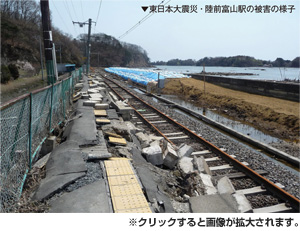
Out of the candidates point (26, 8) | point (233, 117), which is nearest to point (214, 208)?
point (233, 117)

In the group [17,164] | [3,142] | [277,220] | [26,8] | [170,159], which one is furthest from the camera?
[26,8]

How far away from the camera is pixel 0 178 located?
367 cm

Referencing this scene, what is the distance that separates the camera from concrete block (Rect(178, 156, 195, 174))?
20.4 feet

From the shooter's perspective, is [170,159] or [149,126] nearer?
[170,159]

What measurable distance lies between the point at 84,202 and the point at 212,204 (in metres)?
2.36

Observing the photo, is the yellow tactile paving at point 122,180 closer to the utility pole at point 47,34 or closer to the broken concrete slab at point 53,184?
the broken concrete slab at point 53,184

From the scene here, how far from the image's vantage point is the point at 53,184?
4.18 meters

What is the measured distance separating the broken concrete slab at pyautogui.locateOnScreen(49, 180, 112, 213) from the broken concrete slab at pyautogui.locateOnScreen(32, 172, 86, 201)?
0.62ft

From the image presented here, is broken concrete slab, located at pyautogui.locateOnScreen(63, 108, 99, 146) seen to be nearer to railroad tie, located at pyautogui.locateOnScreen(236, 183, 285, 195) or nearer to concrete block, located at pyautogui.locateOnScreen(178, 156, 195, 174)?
concrete block, located at pyautogui.locateOnScreen(178, 156, 195, 174)

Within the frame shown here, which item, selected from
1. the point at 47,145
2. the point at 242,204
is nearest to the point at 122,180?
the point at 242,204

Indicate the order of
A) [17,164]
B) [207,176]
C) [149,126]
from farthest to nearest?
[149,126], [207,176], [17,164]

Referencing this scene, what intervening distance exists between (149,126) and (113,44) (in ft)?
470

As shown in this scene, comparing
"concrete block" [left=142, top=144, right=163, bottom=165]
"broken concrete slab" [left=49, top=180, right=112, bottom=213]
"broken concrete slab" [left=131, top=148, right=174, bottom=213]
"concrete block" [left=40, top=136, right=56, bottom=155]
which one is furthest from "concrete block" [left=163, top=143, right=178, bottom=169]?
"concrete block" [left=40, top=136, right=56, bottom=155]

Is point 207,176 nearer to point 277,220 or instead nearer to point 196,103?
point 277,220
